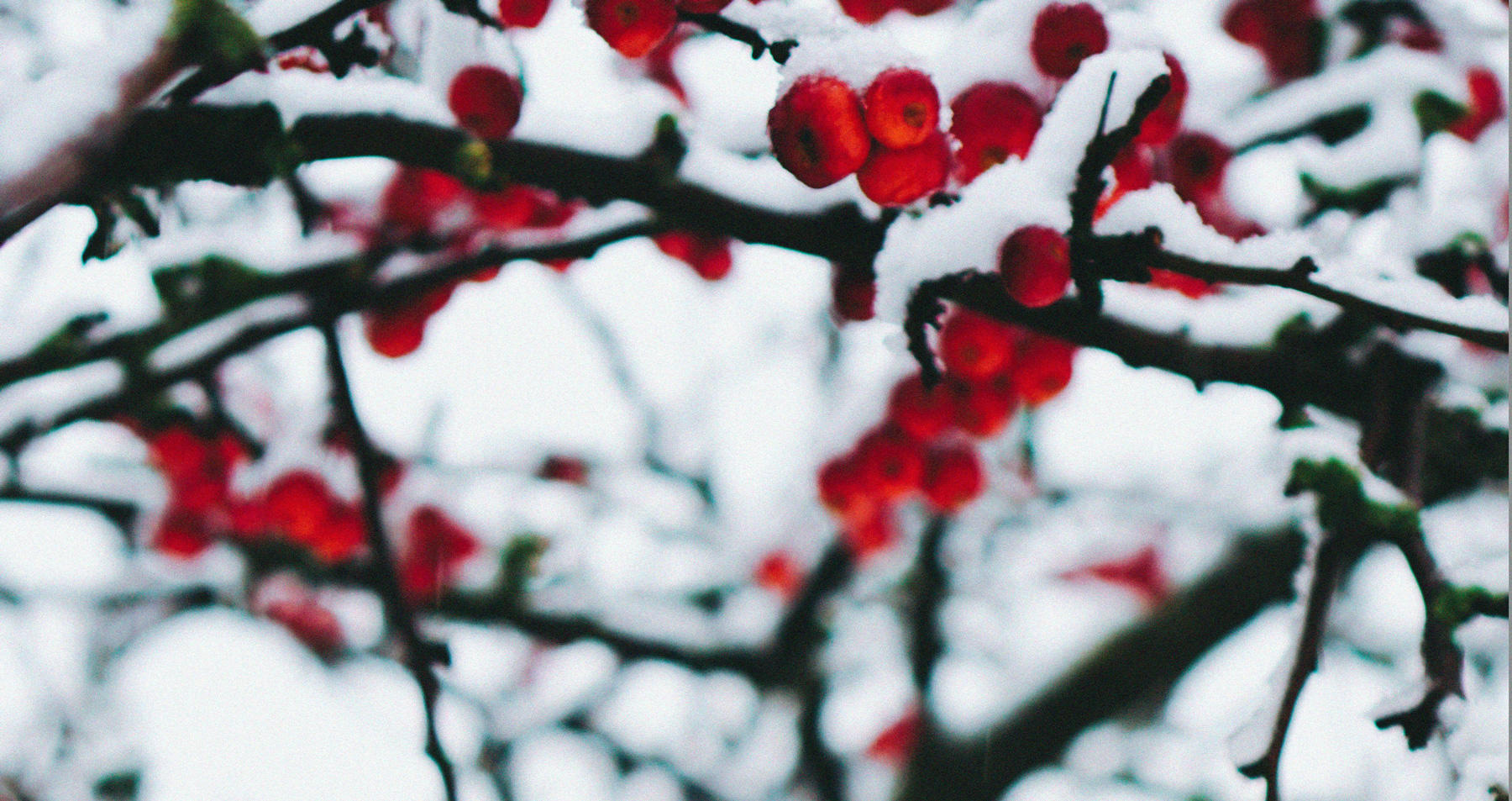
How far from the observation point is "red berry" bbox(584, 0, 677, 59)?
4.22 feet

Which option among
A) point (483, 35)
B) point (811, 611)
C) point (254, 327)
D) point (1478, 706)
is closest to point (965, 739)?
point (811, 611)

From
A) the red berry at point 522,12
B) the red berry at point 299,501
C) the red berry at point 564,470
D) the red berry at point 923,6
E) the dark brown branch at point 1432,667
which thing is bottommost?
the red berry at point 564,470

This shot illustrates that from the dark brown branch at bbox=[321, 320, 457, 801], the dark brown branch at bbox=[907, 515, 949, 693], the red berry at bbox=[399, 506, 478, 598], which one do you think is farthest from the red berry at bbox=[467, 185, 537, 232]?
the dark brown branch at bbox=[907, 515, 949, 693]

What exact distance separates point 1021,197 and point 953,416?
125cm

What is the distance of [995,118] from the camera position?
1.35 m

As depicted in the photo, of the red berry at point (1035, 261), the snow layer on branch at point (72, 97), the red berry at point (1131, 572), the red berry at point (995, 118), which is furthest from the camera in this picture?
the red berry at point (1131, 572)

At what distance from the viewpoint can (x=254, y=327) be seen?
198 cm

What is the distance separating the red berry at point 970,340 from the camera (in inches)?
68.7

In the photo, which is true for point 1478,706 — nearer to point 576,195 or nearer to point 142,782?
point 576,195

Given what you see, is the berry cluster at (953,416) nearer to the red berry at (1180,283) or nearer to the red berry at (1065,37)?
the red berry at (1180,283)

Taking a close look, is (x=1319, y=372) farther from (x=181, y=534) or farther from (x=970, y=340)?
(x=181, y=534)

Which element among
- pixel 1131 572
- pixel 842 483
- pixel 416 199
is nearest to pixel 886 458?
pixel 842 483

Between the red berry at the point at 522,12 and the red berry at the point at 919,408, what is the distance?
120 centimetres

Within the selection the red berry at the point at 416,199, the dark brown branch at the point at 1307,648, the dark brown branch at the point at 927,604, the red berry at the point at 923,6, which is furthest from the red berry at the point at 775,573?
the dark brown branch at the point at 1307,648
